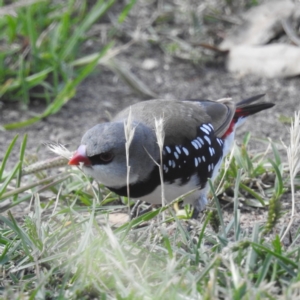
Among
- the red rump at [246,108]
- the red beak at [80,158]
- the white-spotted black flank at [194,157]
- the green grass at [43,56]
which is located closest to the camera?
the red beak at [80,158]

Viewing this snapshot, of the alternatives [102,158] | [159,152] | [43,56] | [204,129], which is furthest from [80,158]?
[43,56]

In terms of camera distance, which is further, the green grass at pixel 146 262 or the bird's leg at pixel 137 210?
Answer: the bird's leg at pixel 137 210

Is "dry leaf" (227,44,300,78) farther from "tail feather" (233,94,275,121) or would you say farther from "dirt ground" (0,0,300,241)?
"tail feather" (233,94,275,121)

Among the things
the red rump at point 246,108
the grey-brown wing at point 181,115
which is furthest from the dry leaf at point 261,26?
the grey-brown wing at point 181,115

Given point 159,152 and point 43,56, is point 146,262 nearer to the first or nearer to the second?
point 159,152

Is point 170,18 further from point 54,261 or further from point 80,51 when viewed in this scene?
point 54,261

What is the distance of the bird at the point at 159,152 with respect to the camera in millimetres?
3750

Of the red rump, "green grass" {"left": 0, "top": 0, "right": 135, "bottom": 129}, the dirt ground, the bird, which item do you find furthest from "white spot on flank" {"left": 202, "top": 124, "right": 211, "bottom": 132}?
"green grass" {"left": 0, "top": 0, "right": 135, "bottom": 129}

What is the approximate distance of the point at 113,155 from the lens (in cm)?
376

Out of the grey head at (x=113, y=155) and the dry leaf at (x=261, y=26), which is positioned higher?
the grey head at (x=113, y=155)

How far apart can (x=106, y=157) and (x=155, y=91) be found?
286 centimetres

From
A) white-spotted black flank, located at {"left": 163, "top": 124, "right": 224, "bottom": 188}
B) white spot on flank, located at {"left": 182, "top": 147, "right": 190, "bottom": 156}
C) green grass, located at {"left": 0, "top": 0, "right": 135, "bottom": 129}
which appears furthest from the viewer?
green grass, located at {"left": 0, "top": 0, "right": 135, "bottom": 129}

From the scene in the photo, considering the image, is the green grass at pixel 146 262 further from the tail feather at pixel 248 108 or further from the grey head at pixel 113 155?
the tail feather at pixel 248 108

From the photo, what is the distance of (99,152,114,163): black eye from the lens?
3732 millimetres
